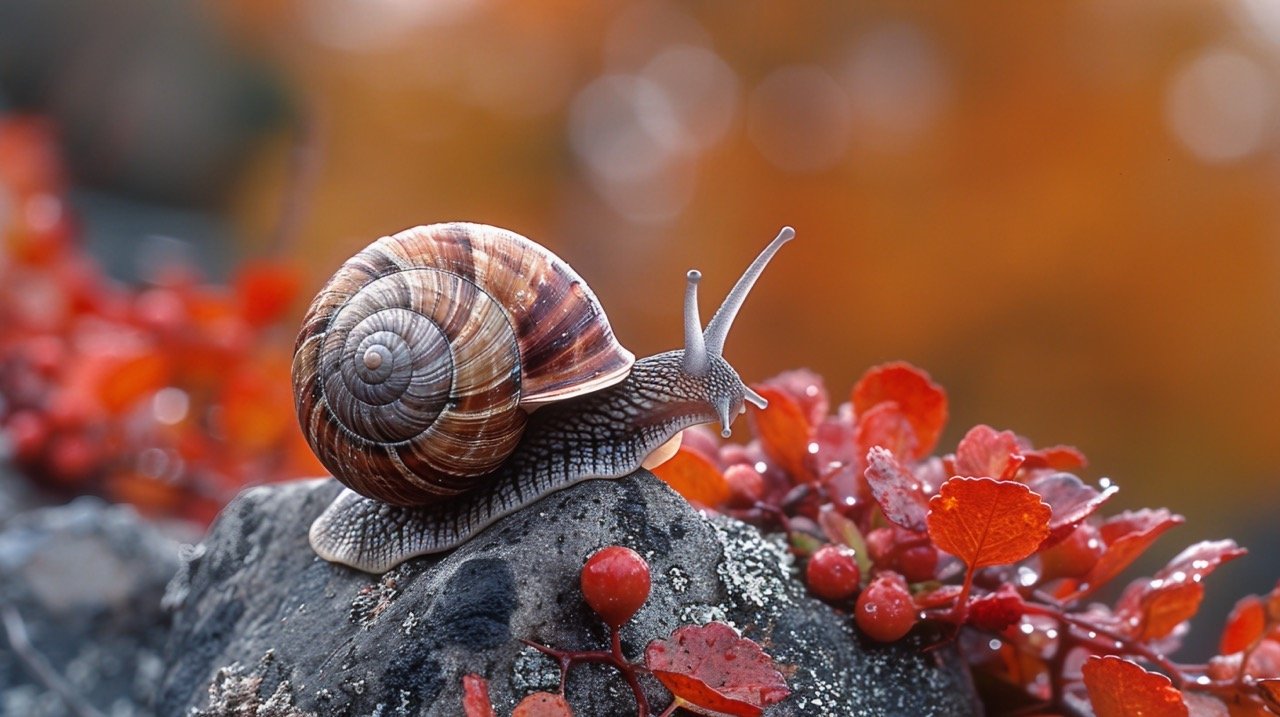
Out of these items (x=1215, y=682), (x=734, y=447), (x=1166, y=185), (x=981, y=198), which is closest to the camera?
(x=1215, y=682)

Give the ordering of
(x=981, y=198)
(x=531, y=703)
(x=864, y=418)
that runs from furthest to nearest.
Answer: (x=981, y=198), (x=864, y=418), (x=531, y=703)

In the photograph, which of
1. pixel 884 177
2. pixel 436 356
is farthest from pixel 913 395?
pixel 884 177

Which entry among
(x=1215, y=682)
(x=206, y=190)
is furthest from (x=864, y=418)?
(x=206, y=190)

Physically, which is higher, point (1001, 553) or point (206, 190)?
point (1001, 553)

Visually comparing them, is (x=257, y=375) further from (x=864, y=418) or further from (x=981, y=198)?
(x=981, y=198)

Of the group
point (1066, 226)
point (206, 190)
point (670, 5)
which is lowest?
point (206, 190)

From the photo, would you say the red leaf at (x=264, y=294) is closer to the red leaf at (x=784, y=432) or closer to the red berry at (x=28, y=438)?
the red berry at (x=28, y=438)

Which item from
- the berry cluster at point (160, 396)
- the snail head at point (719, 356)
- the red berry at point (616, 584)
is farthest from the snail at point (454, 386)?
the berry cluster at point (160, 396)
